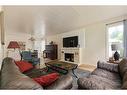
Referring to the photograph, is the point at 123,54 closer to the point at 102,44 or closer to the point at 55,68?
the point at 102,44

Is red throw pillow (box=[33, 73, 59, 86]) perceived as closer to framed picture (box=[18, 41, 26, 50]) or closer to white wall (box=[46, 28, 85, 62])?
white wall (box=[46, 28, 85, 62])

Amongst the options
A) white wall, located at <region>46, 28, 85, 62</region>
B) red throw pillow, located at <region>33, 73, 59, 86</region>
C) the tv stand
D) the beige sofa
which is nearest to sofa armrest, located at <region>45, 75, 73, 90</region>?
red throw pillow, located at <region>33, 73, 59, 86</region>

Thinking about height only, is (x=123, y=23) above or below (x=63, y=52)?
above

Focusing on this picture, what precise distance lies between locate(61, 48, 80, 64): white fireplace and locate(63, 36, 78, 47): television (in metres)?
0.28

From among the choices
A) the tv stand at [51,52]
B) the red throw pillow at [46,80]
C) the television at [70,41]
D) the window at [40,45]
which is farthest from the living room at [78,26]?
the window at [40,45]

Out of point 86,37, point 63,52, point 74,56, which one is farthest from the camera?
point 63,52

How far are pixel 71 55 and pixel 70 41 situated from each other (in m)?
0.87

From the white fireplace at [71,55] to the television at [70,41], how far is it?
278 millimetres

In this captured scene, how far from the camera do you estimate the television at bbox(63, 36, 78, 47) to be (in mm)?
7340

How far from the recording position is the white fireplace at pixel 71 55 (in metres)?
7.00

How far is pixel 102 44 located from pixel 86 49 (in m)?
1.19

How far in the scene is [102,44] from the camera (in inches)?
221
